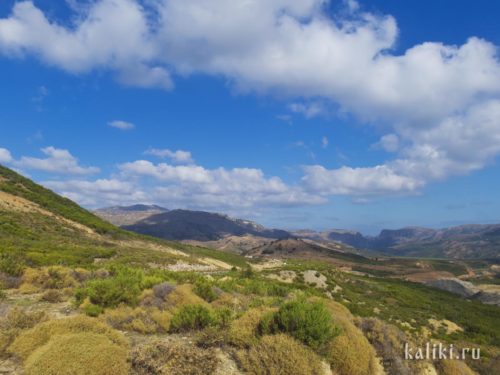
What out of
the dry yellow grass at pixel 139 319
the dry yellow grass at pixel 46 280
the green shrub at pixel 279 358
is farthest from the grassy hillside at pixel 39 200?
the green shrub at pixel 279 358

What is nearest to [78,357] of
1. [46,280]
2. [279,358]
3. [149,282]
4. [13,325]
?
[13,325]

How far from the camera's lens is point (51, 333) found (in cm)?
848

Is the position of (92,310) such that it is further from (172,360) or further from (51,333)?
(172,360)

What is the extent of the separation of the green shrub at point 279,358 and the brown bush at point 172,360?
861 millimetres

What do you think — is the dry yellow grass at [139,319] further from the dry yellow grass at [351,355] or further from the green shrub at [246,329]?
the dry yellow grass at [351,355]

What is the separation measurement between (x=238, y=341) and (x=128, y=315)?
484 centimetres

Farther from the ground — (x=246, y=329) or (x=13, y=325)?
Answer: (x=246, y=329)

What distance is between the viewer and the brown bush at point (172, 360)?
7516mm

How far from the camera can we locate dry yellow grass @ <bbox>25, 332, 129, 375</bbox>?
6863mm

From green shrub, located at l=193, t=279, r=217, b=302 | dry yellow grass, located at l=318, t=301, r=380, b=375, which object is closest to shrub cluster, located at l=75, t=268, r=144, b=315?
green shrub, located at l=193, t=279, r=217, b=302

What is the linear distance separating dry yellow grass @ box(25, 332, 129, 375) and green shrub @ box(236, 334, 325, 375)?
2938 millimetres

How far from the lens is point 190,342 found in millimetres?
9523

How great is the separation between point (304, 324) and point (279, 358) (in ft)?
5.18

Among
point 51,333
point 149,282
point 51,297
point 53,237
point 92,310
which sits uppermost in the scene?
point 51,333
